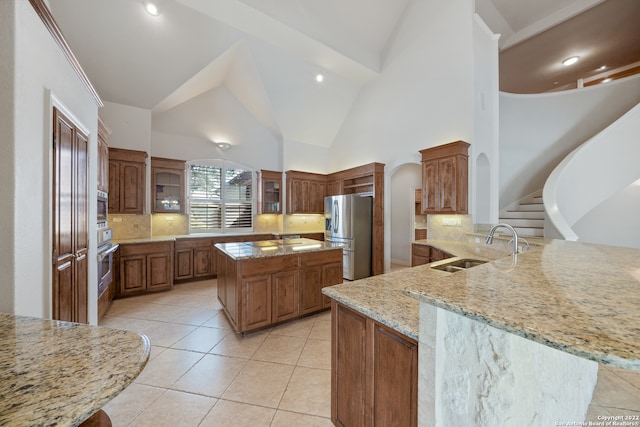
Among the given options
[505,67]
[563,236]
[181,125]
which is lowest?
[563,236]

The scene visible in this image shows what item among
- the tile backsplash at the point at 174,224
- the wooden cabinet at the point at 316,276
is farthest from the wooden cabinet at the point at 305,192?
the wooden cabinet at the point at 316,276

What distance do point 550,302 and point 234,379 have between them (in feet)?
7.24

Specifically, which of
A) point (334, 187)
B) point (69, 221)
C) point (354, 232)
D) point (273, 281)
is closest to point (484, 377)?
point (273, 281)

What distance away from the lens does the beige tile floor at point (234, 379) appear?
1604 millimetres

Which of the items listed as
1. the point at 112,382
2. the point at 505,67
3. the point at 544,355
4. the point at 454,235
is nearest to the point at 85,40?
the point at 112,382

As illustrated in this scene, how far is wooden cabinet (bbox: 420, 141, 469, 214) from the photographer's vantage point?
3637mm

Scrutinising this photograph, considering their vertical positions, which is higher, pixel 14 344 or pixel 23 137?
pixel 23 137

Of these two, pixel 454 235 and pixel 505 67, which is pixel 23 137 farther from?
pixel 505 67

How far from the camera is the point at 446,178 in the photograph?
12.4 feet

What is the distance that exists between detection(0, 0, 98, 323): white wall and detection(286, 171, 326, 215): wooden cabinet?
4318 mm

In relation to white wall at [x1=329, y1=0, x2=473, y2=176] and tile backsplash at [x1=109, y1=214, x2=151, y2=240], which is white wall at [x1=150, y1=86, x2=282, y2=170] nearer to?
tile backsplash at [x1=109, y1=214, x2=151, y2=240]

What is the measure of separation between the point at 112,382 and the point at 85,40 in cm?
484

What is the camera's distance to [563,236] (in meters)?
3.11

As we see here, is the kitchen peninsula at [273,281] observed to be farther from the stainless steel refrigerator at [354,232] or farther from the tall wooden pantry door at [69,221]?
the stainless steel refrigerator at [354,232]
